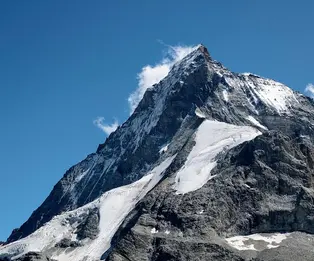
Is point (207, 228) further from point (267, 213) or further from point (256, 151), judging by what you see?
point (256, 151)

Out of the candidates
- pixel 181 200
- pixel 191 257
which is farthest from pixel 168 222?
pixel 191 257

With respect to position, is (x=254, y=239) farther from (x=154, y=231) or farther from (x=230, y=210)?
(x=154, y=231)

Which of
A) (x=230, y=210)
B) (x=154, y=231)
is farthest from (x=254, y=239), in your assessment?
(x=154, y=231)

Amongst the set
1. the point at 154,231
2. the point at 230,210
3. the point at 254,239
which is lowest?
the point at 254,239

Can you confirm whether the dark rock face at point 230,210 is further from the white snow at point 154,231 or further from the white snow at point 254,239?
the white snow at point 254,239

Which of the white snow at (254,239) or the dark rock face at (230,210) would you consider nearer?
the white snow at (254,239)

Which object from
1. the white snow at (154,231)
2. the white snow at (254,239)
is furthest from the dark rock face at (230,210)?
the white snow at (254,239)

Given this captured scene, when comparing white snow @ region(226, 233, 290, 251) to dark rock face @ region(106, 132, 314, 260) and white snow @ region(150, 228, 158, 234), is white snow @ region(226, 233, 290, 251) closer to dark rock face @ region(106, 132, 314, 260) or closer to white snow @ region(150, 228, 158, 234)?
dark rock face @ region(106, 132, 314, 260)

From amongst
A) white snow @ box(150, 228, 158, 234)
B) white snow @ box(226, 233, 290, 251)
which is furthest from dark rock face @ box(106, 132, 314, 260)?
white snow @ box(226, 233, 290, 251)
